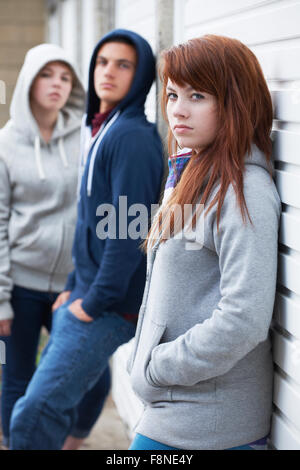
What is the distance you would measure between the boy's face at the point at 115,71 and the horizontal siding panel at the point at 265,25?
2.11 feet

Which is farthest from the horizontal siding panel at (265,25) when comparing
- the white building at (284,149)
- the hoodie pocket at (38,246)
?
the hoodie pocket at (38,246)

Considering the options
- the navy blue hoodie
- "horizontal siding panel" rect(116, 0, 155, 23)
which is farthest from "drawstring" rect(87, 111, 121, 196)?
"horizontal siding panel" rect(116, 0, 155, 23)

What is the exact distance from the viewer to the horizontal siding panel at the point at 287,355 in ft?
5.67

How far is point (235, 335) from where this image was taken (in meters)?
1.63

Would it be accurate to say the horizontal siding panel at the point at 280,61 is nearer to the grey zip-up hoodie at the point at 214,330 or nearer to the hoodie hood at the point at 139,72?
the grey zip-up hoodie at the point at 214,330

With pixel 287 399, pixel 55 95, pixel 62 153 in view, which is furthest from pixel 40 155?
pixel 287 399

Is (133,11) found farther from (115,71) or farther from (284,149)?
(284,149)

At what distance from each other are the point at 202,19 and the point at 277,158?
90 centimetres

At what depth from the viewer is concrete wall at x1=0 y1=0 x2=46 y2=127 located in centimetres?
828

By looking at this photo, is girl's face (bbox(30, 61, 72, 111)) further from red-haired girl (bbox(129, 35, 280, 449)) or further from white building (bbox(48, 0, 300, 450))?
red-haired girl (bbox(129, 35, 280, 449))

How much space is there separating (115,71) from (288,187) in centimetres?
137

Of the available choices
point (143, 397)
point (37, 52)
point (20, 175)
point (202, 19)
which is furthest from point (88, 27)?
point (143, 397)

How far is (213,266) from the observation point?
1747mm
